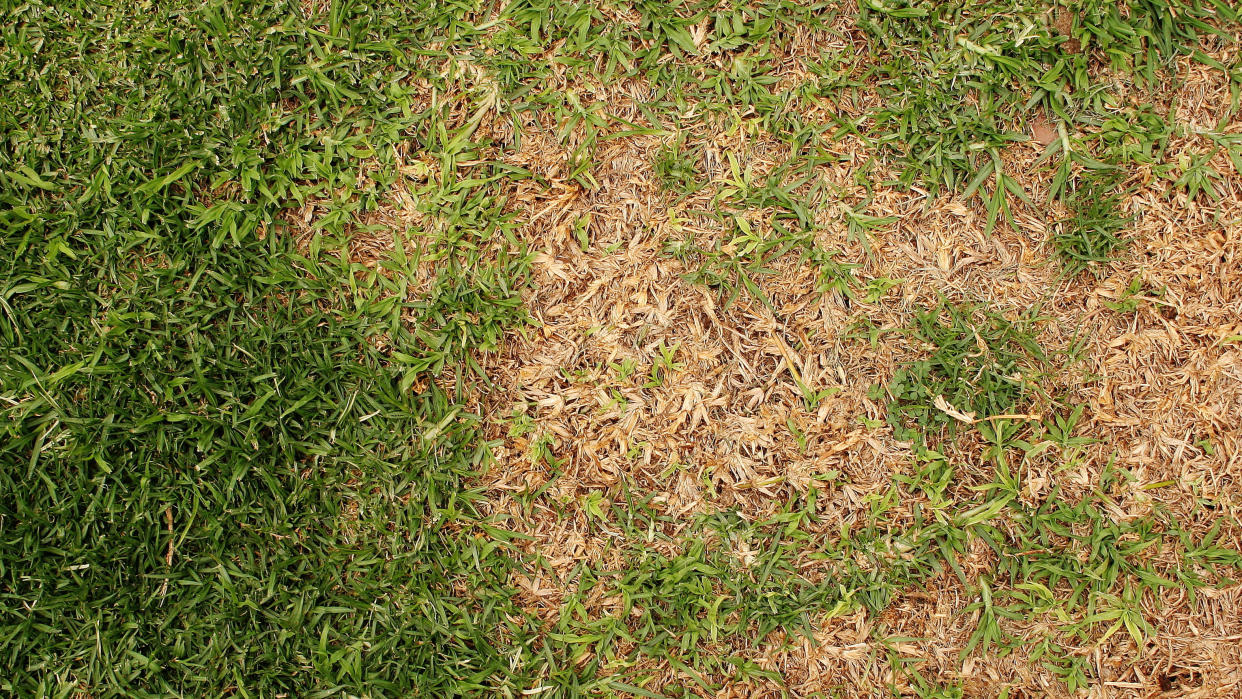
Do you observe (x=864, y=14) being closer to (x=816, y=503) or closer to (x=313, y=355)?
(x=816, y=503)

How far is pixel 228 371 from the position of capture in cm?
240

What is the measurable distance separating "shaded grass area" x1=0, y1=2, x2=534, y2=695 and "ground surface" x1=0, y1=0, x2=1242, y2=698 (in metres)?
0.01

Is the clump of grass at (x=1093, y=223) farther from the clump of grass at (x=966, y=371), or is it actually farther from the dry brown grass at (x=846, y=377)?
the clump of grass at (x=966, y=371)

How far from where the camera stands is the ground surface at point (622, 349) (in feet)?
7.75

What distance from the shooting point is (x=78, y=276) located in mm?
2428

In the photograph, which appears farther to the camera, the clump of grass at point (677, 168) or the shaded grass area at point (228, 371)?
the clump of grass at point (677, 168)

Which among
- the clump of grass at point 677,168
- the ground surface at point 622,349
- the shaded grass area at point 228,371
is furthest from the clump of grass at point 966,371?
the shaded grass area at point 228,371

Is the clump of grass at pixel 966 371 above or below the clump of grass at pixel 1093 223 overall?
below

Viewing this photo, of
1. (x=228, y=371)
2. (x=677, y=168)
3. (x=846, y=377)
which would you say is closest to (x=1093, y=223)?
(x=846, y=377)

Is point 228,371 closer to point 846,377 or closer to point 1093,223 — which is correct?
point 846,377

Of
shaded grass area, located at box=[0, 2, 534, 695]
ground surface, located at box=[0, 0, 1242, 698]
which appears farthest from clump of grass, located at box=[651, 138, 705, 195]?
shaded grass area, located at box=[0, 2, 534, 695]

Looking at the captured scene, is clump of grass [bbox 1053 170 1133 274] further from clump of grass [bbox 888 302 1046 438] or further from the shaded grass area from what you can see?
the shaded grass area

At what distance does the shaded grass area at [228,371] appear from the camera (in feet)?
7.68

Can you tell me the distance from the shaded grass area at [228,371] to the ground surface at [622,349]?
0.01 m
